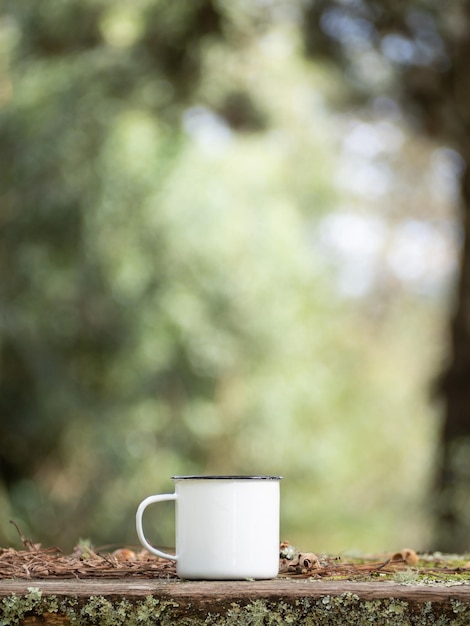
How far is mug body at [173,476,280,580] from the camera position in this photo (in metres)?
0.73

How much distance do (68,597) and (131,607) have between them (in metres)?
0.05

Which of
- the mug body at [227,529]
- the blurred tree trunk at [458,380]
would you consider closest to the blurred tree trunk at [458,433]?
the blurred tree trunk at [458,380]

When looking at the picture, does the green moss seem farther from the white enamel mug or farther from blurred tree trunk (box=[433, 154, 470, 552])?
blurred tree trunk (box=[433, 154, 470, 552])

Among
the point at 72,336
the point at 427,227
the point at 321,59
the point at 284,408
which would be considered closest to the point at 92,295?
the point at 72,336

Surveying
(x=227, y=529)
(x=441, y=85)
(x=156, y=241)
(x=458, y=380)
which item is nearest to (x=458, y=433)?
(x=458, y=380)

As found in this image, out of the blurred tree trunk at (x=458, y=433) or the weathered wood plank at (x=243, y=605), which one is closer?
the weathered wood plank at (x=243, y=605)

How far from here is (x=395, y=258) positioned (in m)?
8.38

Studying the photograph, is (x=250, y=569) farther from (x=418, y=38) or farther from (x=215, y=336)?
(x=215, y=336)

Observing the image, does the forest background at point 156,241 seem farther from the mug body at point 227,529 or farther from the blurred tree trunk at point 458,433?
the mug body at point 227,529

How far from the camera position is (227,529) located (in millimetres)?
740

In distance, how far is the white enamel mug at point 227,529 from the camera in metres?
0.73

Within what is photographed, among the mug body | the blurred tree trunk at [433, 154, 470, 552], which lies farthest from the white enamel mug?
the blurred tree trunk at [433, 154, 470, 552]

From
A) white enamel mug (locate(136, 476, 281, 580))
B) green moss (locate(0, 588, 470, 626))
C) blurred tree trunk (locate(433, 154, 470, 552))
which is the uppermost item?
blurred tree trunk (locate(433, 154, 470, 552))

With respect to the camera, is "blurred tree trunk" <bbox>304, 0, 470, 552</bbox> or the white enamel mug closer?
the white enamel mug
